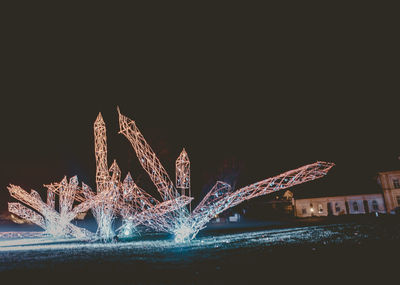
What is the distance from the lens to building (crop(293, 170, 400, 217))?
39.4 m

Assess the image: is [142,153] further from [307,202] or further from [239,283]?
[307,202]

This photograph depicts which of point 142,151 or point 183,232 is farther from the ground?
point 142,151

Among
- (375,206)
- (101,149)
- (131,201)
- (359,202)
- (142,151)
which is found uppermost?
(101,149)

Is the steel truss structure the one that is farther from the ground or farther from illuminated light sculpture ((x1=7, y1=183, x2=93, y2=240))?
the ground

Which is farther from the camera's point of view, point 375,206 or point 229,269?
point 375,206

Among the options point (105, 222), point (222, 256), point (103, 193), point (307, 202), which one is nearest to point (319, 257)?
point (222, 256)

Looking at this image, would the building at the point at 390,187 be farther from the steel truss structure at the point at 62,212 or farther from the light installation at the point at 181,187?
the steel truss structure at the point at 62,212

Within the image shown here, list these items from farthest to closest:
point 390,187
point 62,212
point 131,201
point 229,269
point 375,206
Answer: point 375,206 → point 390,187 → point 62,212 → point 131,201 → point 229,269

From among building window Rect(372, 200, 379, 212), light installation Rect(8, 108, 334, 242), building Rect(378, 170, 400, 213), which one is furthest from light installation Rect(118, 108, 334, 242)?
building window Rect(372, 200, 379, 212)

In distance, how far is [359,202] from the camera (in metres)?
42.5

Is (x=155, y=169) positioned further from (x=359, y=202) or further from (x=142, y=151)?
(x=359, y=202)

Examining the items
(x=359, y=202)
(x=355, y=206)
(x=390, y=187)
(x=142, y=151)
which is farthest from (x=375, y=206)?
(x=142, y=151)

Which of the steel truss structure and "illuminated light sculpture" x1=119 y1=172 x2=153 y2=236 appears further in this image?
the steel truss structure

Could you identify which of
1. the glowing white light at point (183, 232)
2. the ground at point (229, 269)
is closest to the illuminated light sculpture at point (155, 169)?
the glowing white light at point (183, 232)
